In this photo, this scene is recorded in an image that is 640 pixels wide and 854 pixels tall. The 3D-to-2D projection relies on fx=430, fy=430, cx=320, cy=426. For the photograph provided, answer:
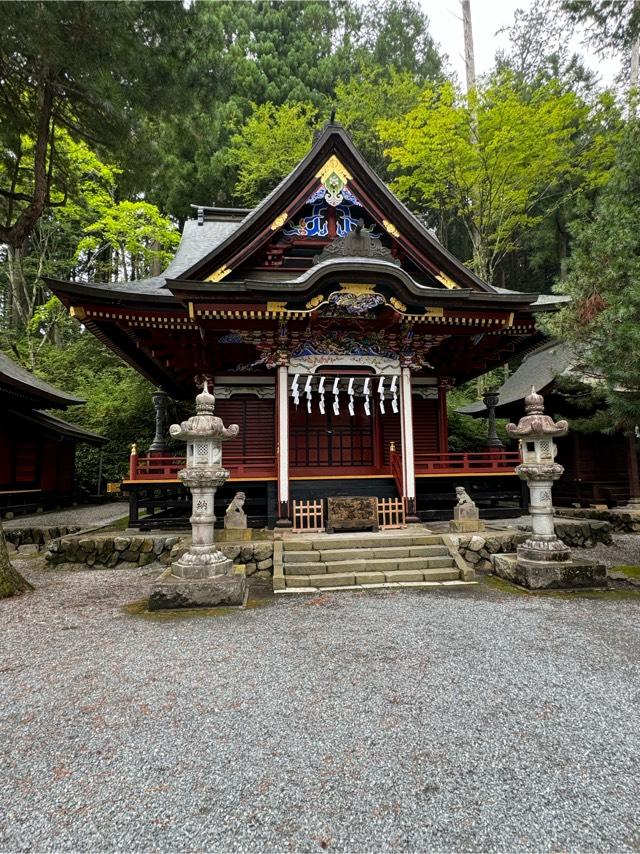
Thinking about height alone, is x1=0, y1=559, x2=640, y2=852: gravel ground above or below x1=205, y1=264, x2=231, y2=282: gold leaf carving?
below

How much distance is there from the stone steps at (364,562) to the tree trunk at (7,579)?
12.5 ft

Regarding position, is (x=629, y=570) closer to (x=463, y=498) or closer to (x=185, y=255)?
(x=463, y=498)

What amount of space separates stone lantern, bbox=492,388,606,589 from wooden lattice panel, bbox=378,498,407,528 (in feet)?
7.38

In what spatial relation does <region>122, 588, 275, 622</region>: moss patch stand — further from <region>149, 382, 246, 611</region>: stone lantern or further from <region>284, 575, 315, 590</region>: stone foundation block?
<region>284, 575, 315, 590</region>: stone foundation block

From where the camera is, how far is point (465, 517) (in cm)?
838

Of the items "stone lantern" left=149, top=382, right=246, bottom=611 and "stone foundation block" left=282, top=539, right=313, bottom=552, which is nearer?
"stone lantern" left=149, top=382, right=246, bottom=611

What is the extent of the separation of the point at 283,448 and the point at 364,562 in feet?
9.79

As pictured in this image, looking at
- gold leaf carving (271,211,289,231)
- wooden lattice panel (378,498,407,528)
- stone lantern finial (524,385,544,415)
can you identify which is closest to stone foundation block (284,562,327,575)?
wooden lattice panel (378,498,407,528)

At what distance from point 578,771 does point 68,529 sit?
11475mm

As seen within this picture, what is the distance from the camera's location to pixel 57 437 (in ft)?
48.5

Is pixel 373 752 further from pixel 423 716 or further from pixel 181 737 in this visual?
pixel 181 737

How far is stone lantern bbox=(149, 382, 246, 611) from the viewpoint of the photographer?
5.46 metres

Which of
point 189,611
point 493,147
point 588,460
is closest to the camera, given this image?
point 189,611

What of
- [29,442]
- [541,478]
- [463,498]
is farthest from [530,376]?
[29,442]
